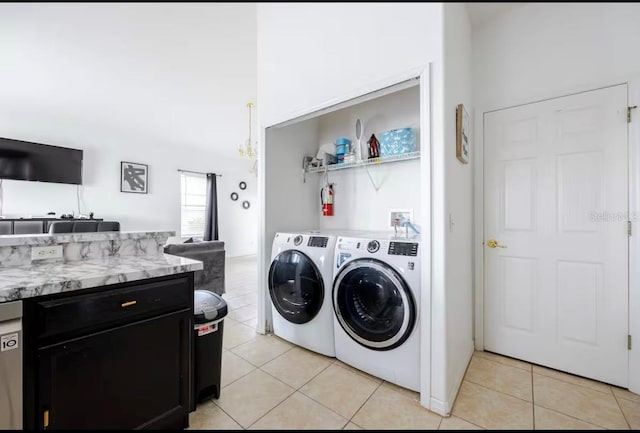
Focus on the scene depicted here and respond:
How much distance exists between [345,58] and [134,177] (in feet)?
16.7

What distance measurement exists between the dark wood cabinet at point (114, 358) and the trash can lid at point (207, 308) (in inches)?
4.8

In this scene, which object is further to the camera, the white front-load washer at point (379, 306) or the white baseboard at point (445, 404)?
the white front-load washer at point (379, 306)

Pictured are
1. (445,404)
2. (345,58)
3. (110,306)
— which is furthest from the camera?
(345,58)

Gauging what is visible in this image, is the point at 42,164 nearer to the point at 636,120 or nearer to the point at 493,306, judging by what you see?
the point at 493,306

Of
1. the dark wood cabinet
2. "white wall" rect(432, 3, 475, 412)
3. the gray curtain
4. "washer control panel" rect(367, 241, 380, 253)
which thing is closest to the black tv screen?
the gray curtain

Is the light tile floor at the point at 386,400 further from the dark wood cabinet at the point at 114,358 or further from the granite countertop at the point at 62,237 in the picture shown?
the granite countertop at the point at 62,237

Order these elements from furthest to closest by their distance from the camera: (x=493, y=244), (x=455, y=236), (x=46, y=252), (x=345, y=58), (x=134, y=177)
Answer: (x=134, y=177)
(x=493, y=244)
(x=345, y=58)
(x=455, y=236)
(x=46, y=252)

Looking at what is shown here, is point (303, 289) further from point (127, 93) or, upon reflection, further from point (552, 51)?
point (127, 93)

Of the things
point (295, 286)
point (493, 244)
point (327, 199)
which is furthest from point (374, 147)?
point (295, 286)

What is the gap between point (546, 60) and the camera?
1918mm

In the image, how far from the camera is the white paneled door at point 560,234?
1.70 m

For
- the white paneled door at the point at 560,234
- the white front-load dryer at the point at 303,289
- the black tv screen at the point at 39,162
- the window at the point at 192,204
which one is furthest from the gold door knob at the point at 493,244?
the black tv screen at the point at 39,162

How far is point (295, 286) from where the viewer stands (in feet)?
7.02

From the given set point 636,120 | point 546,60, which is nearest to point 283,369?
point 636,120
